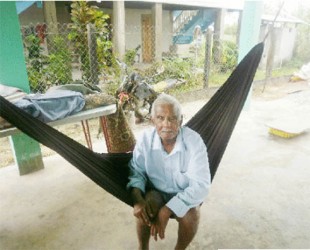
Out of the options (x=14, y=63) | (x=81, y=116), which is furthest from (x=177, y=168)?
(x=14, y=63)

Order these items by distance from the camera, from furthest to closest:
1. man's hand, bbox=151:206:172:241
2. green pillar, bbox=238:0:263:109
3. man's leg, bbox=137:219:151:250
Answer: green pillar, bbox=238:0:263:109 < man's leg, bbox=137:219:151:250 < man's hand, bbox=151:206:172:241

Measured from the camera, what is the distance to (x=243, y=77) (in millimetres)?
2051

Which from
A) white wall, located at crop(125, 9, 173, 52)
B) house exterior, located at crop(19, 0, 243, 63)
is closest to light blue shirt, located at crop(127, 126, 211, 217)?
house exterior, located at crop(19, 0, 243, 63)

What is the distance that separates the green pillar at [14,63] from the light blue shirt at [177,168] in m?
1.41

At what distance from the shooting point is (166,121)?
140 cm

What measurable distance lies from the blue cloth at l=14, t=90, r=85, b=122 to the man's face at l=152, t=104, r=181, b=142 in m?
0.95

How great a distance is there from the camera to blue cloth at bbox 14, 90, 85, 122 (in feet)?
6.44

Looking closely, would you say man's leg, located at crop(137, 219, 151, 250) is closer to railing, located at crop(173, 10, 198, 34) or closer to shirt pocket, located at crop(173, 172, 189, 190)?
shirt pocket, located at crop(173, 172, 189, 190)

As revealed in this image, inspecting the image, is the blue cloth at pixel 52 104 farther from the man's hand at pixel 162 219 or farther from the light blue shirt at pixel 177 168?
the man's hand at pixel 162 219

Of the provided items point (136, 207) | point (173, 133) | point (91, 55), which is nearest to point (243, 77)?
point (173, 133)

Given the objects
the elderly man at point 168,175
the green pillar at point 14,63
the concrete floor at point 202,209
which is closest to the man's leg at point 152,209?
the elderly man at point 168,175

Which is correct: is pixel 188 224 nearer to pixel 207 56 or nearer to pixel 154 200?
pixel 154 200

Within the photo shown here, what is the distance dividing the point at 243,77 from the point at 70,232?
5.11ft

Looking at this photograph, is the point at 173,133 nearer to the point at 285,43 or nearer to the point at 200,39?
the point at 200,39
